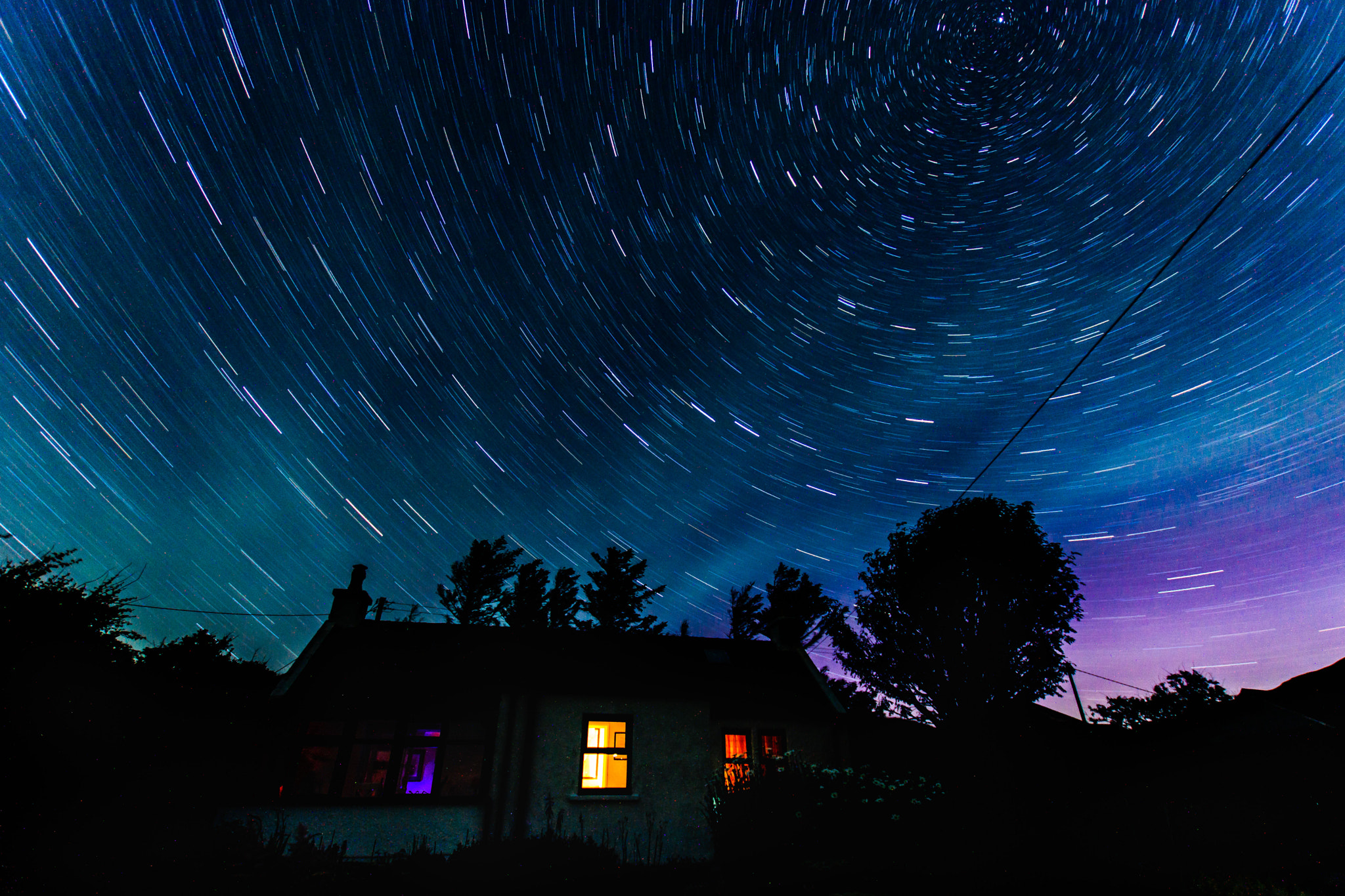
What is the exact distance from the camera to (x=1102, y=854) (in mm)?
12398

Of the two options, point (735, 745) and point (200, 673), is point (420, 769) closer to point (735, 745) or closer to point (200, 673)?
point (200, 673)

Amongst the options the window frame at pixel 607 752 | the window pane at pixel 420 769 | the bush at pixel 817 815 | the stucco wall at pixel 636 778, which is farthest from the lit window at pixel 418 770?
the bush at pixel 817 815

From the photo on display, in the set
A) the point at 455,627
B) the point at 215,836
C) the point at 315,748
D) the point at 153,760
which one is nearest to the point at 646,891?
the point at 215,836

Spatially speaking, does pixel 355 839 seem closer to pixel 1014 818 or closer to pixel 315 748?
pixel 315 748

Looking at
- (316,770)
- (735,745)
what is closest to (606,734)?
(735,745)

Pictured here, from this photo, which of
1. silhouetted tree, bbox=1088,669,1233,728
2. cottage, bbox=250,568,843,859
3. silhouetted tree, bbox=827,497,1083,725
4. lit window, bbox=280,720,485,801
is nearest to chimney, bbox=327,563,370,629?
cottage, bbox=250,568,843,859

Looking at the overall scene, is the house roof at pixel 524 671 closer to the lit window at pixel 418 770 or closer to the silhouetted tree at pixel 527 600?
the lit window at pixel 418 770

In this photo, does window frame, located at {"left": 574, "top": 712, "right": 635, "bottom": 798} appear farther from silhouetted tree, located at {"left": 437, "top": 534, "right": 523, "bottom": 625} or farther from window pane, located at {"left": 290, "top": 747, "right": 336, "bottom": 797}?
silhouetted tree, located at {"left": 437, "top": 534, "right": 523, "bottom": 625}

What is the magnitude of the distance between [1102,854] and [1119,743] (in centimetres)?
546

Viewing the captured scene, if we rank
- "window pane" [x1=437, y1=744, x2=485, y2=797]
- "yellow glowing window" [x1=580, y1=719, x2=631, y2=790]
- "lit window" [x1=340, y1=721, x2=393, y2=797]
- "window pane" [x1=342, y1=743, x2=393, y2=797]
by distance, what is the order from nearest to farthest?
"yellow glowing window" [x1=580, y1=719, x2=631, y2=790], "lit window" [x1=340, y1=721, x2=393, y2=797], "window pane" [x1=342, y1=743, x2=393, y2=797], "window pane" [x1=437, y1=744, x2=485, y2=797]

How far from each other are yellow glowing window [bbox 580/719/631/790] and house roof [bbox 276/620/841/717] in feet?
2.75

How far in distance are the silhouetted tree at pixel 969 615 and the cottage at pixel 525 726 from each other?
6.99m

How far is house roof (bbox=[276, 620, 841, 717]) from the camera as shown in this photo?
13070mm

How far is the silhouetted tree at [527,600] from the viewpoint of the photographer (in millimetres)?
36594
